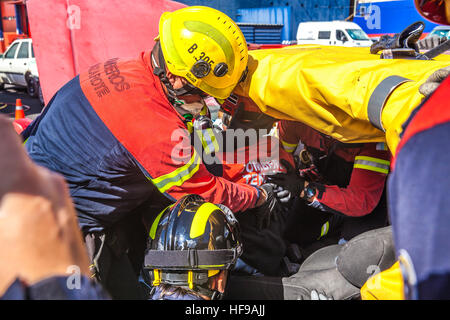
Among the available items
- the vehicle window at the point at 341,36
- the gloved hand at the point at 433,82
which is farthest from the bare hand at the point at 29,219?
the vehicle window at the point at 341,36

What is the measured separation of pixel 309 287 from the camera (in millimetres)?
2020

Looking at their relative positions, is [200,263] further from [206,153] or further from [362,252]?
[206,153]

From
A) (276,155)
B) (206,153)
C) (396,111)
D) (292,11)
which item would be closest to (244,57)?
(206,153)

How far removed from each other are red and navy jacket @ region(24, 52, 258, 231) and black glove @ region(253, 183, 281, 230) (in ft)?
0.98

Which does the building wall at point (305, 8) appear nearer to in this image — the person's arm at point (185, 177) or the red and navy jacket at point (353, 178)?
the red and navy jacket at point (353, 178)

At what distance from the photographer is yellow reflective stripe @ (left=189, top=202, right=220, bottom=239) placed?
1864 millimetres

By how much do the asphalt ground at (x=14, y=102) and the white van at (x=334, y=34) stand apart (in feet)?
33.6

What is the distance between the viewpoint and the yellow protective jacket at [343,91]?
142 cm

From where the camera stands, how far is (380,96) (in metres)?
1.46

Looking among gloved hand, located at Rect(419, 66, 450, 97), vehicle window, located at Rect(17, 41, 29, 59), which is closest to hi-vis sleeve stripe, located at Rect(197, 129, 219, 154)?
gloved hand, located at Rect(419, 66, 450, 97)

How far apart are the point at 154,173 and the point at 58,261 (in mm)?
1343

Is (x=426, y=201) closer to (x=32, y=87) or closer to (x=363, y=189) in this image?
(x=363, y=189)

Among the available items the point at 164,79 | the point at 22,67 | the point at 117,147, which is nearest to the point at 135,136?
the point at 117,147

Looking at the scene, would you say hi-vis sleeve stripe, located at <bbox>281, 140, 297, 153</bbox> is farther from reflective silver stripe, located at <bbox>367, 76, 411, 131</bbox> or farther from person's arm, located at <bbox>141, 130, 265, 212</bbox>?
reflective silver stripe, located at <bbox>367, 76, 411, 131</bbox>
